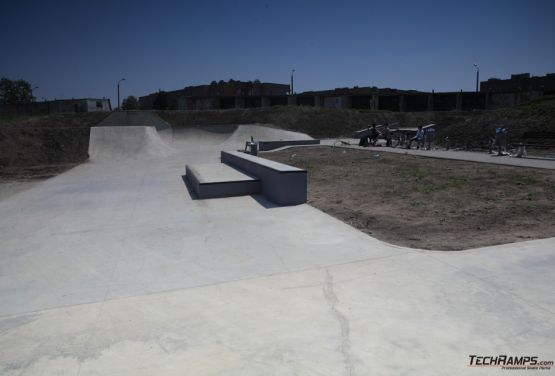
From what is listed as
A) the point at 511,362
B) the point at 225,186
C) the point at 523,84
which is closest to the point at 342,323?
the point at 511,362

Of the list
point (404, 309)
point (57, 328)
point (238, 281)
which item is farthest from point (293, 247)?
point (57, 328)

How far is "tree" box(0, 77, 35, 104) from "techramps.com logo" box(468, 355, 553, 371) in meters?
106

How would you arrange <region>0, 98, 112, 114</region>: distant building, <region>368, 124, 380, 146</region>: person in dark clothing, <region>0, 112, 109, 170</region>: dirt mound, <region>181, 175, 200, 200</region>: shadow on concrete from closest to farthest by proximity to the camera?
<region>181, 175, 200, 200</region>: shadow on concrete → <region>0, 112, 109, 170</region>: dirt mound → <region>368, 124, 380, 146</region>: person in dark clothing → <region>0, 98, 112, 114</region>: distant building

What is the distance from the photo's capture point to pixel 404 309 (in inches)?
139

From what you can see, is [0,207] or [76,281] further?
[0,207]

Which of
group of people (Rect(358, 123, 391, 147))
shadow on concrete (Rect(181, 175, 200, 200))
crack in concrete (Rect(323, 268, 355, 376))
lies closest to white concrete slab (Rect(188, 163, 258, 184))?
shadow on concrete (Rect(181, 175, 200, 200))

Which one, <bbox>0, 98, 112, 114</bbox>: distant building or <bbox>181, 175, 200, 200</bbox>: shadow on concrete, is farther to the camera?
<bbox>0, 98, 112, 114</bbox>: distant building

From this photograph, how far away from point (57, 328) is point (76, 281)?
1.21 m

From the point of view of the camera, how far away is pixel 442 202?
8.39 m

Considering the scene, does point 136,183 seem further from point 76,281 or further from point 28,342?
point 28,342

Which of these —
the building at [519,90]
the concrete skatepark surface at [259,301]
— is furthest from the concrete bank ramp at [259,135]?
the building at [519,90]

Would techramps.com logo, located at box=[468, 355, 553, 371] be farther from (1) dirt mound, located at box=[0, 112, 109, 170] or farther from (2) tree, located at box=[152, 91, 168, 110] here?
(2) tree, located at box=[152, 91, 168, 110]

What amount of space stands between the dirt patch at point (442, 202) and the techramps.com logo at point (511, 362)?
8.80 ft

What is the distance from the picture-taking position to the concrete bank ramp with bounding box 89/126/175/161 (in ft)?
77.9
